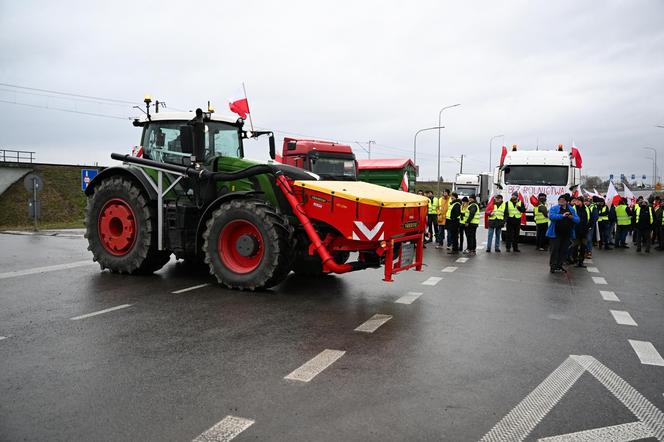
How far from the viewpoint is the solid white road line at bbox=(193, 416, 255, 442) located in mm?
3297

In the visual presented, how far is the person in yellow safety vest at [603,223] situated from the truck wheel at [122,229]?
13716mm

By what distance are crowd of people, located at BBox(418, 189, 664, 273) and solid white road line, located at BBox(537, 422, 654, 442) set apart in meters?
7.89

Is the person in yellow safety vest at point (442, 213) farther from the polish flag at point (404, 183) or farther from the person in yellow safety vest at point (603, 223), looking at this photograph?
the polish flag at point (404, 183)

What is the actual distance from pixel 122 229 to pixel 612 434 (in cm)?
813

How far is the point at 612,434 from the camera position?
344 cm

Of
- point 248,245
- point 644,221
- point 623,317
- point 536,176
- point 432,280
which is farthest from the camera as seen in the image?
point 536,176

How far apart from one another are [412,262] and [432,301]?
658mm

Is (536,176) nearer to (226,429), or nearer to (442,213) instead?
(442,213)

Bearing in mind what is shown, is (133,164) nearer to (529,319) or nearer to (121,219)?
(121,219)

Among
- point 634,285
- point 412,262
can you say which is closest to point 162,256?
point 412,262

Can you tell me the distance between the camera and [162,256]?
9.15m

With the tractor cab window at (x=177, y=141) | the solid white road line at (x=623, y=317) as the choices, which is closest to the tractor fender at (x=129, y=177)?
the tractor cab window at (x=177, y=141)

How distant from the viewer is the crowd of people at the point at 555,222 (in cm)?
1106

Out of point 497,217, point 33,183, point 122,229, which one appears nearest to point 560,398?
point 122,229
